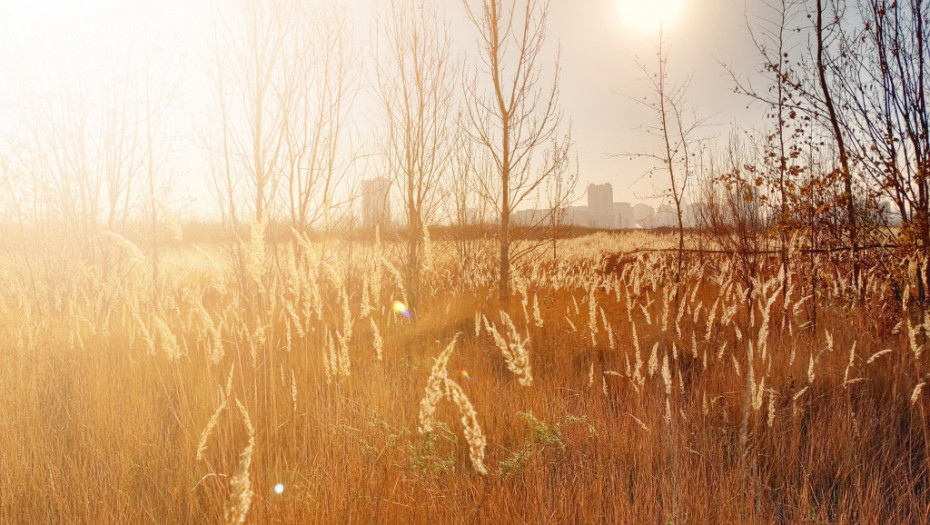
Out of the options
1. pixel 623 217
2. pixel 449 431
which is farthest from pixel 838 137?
pixel 623 217

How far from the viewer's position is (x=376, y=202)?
581cm

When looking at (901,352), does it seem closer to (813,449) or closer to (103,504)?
(813,449)

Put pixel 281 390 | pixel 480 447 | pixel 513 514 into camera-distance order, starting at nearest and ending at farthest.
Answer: pixel 480 447 < pixel 513 514 < pixel 281 390

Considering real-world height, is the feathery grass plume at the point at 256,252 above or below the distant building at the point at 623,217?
below

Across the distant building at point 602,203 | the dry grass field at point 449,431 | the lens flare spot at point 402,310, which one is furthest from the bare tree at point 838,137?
the distant building at point 602,203

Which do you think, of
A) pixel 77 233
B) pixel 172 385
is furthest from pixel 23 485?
pixel 77 233

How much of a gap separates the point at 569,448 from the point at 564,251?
1144cm

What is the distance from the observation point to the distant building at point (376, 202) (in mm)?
5605

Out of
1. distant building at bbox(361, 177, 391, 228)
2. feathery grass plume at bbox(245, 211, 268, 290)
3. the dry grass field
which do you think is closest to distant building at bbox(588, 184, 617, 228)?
distant building at bbox(361, 177, 391, 228)

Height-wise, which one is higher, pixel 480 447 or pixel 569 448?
pixel 480 447

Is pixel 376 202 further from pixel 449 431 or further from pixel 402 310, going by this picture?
pixel 449 431

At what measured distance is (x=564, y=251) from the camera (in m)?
13.4

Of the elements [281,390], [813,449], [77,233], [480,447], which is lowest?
[813,449]

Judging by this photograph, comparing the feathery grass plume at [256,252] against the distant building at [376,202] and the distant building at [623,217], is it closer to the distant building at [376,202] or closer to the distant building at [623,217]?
the distant building at [376,202]
